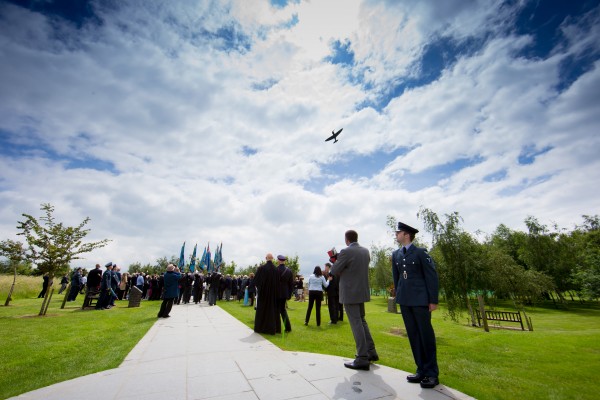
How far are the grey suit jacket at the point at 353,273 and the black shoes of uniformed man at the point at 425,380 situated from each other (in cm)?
130

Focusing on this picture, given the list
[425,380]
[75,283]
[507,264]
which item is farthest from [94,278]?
[507,264]

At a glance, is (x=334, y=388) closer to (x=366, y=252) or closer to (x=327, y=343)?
(x=366, y=252)

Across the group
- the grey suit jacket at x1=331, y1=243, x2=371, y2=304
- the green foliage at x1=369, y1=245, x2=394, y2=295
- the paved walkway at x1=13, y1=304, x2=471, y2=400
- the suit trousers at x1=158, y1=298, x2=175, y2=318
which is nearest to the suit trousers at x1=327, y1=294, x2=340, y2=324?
the paved walkway at x1=13, y1=304, x2=471, y2=400

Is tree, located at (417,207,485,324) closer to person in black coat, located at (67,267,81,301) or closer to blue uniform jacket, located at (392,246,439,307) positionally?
blue uniform jacket, located at (392,246,439,307)

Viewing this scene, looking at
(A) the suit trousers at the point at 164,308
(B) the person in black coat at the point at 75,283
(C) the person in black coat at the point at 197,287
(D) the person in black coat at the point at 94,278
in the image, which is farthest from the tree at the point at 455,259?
(B) the person in black coat at the point at 75,283

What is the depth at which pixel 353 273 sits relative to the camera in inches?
195

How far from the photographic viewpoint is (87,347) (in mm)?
5941

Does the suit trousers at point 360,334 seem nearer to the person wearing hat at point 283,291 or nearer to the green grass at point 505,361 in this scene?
the green grass at point 505,361

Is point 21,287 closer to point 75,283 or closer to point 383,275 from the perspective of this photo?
point 75,283

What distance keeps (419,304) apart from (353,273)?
1242mm

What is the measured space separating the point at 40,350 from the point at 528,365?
9575mm

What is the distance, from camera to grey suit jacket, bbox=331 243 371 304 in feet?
15.9

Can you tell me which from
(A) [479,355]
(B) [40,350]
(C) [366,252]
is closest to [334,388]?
(C) [366,252]

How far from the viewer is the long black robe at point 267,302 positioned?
7.75 m
